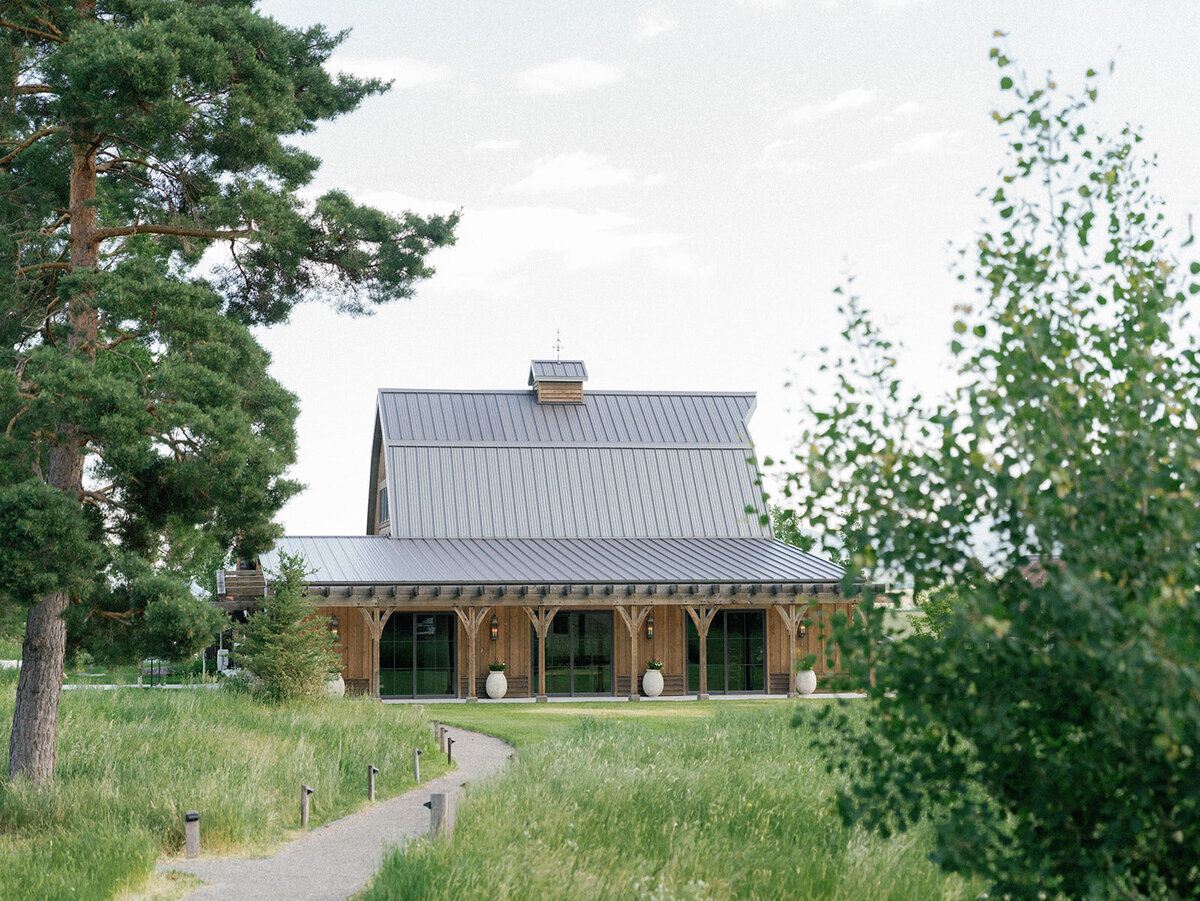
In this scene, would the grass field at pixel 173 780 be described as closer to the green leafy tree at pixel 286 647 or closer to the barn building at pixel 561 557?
the green leafy tree at pixel 286 647

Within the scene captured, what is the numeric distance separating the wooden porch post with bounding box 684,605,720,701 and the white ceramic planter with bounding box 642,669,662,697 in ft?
3.21

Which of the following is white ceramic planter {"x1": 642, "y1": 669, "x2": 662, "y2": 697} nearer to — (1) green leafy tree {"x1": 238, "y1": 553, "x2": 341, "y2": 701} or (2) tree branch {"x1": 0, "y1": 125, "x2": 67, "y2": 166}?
(1) green leafy tree {"x1": 238, "y1": 553, "x2": 341, "y2": 701}

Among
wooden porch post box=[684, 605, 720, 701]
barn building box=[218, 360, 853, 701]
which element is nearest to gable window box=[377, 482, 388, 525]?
barn building box=[218, 360, 853, 701]

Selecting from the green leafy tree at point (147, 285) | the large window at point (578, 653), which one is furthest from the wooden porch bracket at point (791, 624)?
the green leafy tree at point (147, 285)

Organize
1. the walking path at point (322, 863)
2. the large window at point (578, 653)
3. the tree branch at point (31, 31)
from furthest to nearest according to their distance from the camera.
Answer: the large window at point (578, 653) < the tree branch at point (31, 31) < the walking path at point (322, 863)

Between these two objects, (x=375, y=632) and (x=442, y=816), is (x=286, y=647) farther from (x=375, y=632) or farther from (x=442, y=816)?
(x=442, y=816)

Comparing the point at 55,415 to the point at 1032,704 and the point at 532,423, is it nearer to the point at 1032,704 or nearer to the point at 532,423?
the point at 1032,704

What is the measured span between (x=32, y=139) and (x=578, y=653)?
18.2 meters

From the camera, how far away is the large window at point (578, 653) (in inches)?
1118

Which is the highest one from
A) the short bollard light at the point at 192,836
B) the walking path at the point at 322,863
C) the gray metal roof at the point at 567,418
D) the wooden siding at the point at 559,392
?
the wooden siding at the point at 559,392

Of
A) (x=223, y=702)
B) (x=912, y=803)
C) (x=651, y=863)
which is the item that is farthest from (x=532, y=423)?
(x=912, y=803)

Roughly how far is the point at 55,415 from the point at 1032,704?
10.1 metres

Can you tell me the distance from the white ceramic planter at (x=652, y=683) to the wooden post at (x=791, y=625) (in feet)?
10.4

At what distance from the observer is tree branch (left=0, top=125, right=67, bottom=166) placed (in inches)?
530
